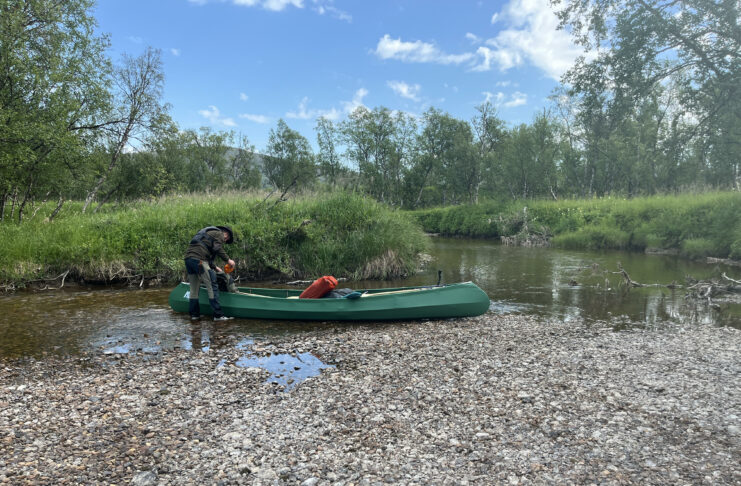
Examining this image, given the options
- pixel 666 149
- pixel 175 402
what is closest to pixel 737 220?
pixel 666 149

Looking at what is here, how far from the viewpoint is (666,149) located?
22500mm

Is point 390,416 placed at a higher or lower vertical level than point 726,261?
lower

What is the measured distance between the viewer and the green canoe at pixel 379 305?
9.86m

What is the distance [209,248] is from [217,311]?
1615 mm

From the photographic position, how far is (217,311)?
34.0 feet

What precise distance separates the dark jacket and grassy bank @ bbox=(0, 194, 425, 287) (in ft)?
15.2

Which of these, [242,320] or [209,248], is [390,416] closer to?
[242,320]

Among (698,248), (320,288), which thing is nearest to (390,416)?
(320,288)

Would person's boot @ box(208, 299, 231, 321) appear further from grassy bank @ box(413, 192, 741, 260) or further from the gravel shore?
grassy bank @ box(413, 192, 741, 260)

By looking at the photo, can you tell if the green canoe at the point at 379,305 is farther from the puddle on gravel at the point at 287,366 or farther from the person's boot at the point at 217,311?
the puddle on gravel at the point at 287,366

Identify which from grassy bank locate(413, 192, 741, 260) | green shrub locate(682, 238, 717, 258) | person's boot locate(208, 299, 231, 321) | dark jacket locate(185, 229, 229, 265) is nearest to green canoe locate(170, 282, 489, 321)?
person's boot locate(208, 299, 231, 321)

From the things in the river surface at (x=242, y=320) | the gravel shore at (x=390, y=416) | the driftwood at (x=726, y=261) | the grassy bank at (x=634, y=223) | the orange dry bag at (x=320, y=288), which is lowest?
the gravel shore at (x=390, y=416)

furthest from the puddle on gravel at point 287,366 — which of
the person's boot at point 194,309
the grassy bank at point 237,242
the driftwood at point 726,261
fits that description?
the driftwood at point 726,261

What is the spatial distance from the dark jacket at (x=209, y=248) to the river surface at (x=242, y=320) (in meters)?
1.60
